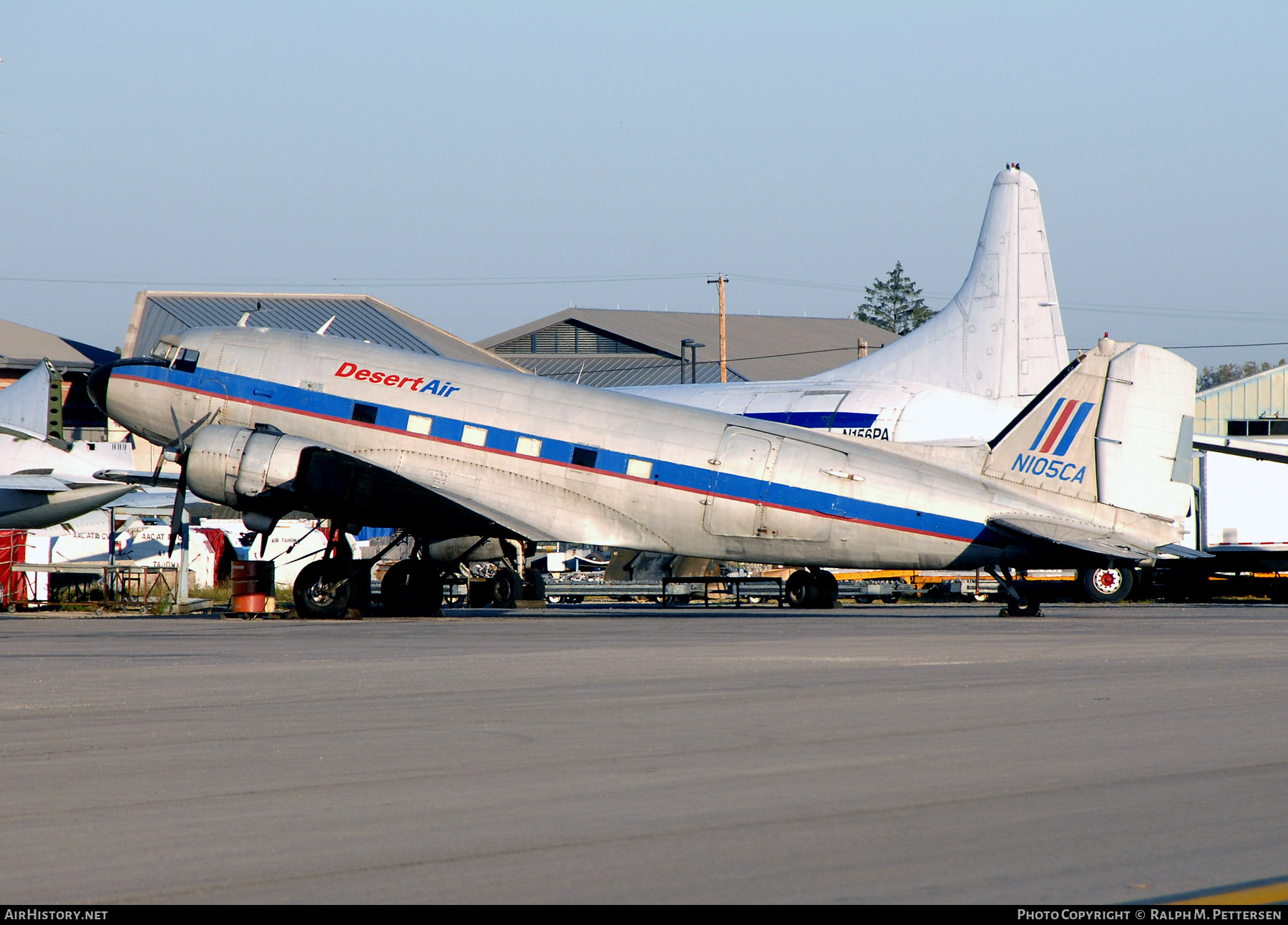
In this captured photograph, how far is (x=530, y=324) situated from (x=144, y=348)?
111 ft

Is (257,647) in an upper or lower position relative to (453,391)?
lower

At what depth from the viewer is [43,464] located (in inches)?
1622

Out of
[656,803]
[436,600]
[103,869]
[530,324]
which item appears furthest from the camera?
[530,324]

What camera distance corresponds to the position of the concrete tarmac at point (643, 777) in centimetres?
559

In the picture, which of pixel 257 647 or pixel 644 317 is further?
pixel 644 317

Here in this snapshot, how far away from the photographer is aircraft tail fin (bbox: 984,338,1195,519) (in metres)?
22.7

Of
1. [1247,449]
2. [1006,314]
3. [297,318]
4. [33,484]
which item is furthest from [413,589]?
[297,318]

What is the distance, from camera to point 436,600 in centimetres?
2681

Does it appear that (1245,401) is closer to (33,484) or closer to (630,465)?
(630,465)

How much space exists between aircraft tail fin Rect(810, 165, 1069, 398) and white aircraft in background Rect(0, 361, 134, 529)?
25.1 meters

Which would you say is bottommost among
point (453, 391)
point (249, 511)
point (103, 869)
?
point (103, 869)
